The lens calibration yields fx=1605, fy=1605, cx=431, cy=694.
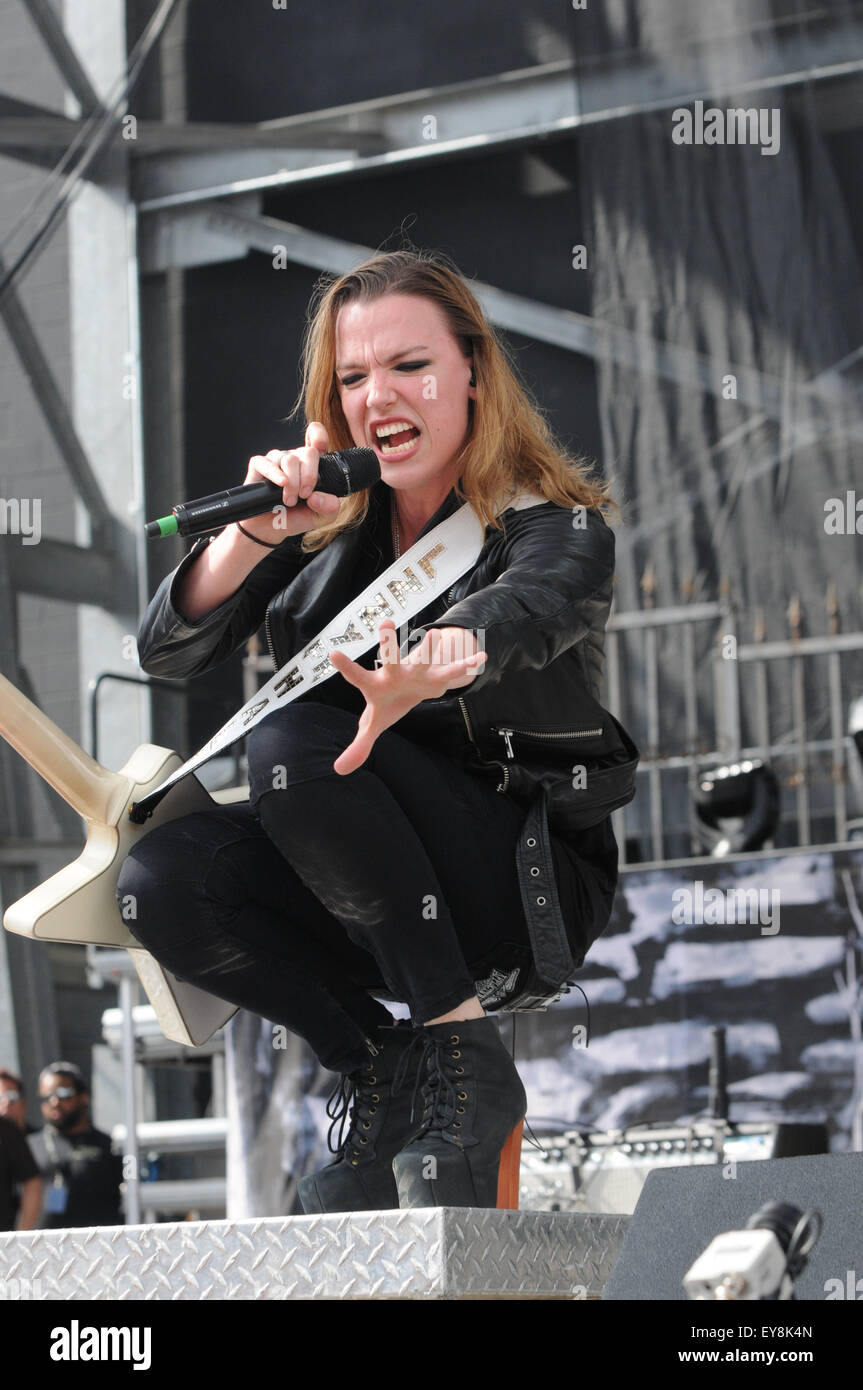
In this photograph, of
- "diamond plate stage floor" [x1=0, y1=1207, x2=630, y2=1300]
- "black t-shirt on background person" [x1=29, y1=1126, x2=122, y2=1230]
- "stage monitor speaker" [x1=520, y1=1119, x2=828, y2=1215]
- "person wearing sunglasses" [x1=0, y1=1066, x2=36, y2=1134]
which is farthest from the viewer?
"person wearing sunglasses" [x1=0, y1=1066, x2=36, y2=1134]

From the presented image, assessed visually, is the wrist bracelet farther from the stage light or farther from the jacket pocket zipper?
the stage light

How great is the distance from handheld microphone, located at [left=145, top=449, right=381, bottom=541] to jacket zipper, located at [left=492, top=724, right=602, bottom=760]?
280 millimetres

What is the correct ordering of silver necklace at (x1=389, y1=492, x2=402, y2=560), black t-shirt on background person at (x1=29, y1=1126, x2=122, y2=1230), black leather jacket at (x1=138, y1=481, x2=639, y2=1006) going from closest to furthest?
black leather jacket at (x1=138, y1=481, x2=639, y2=1006)
silver necklace at (x1=389, y1=492, x2=402, y2=560)
black t-shirt on background person at (x1=29, y1=1126, x2=122, y2=1230)

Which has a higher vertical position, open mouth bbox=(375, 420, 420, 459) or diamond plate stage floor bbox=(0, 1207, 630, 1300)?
open mouth bbox=(375, 420, 420, 459)

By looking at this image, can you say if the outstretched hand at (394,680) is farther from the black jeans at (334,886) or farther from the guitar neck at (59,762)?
the guitar neck at (59,762)

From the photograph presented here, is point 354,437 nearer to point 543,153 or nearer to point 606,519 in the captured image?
point 606,519

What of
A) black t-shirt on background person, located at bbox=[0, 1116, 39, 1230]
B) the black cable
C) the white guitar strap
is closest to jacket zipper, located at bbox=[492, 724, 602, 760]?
the white guitar strap

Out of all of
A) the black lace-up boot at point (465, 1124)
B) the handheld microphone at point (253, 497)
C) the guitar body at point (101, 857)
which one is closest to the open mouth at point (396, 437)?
the handheld microphone at point (253, 497)

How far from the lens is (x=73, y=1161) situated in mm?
4430

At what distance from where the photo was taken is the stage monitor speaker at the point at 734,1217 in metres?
1.15

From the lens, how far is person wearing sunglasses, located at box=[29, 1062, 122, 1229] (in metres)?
4.33

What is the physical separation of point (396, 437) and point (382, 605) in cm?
18

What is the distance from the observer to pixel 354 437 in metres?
1.74
